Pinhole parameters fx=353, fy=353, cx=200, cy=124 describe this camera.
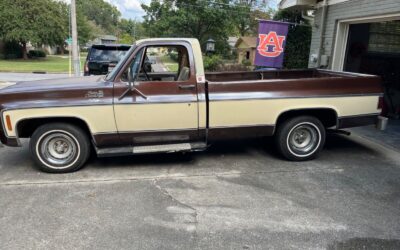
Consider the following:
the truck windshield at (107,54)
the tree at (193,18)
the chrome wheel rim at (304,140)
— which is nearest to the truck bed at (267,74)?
the chrome wheel rim at (304,140)

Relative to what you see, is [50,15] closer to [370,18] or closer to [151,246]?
[370,18]

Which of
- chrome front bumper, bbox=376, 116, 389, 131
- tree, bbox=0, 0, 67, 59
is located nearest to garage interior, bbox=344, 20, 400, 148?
chrome front bumper, bbox=376, 116, 389, 131

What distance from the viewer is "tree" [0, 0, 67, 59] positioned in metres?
41.9

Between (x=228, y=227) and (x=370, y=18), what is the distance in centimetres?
714

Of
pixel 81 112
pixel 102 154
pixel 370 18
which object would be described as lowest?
pixel 102 154

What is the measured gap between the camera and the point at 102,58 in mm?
11555

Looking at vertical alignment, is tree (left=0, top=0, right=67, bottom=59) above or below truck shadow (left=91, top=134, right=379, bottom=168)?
above

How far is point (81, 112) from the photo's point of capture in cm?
507

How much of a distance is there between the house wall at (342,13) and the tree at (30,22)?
1602 inches

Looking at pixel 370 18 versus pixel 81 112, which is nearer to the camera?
pixel 81 112

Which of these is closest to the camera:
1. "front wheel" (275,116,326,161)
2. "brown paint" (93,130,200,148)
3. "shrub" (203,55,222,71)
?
"brown paint" (93,130,200,148)

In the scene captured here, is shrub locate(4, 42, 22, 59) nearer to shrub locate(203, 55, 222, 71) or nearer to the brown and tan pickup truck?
shrub locate(203, 55, 222, 71)

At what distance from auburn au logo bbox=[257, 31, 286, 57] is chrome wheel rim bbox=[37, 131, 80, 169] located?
8.11m

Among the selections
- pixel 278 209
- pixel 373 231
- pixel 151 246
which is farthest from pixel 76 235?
pixel 373 231
